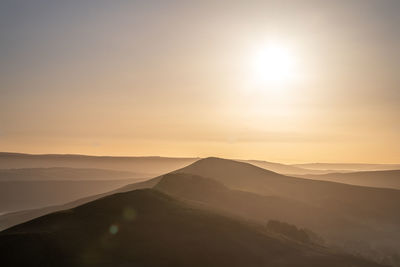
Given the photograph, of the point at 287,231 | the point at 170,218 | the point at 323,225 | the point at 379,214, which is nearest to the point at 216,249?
the point at 170,218

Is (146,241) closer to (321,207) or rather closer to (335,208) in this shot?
(321,207)

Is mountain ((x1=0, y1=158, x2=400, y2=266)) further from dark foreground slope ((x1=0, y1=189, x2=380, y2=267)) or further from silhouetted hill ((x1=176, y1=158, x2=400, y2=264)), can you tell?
dark foreground slope ((x1=0, y1=189, x2=380, y2=267))

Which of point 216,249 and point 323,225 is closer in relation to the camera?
point 216,249

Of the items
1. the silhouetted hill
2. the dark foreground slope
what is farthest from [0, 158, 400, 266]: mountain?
the dark foreground slope

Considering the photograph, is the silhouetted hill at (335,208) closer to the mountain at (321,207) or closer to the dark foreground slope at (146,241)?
the mountain at (321,207)

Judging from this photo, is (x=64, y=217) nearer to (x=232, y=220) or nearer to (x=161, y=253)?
(x=161, y=253)

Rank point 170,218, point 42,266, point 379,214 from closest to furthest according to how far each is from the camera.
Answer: point 42,266 → point 170,218 → point 379,214

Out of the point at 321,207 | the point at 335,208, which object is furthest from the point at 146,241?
the point at 335,208

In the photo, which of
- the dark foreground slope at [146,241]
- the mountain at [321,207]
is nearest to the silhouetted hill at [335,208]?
the mountain at [321,207]
